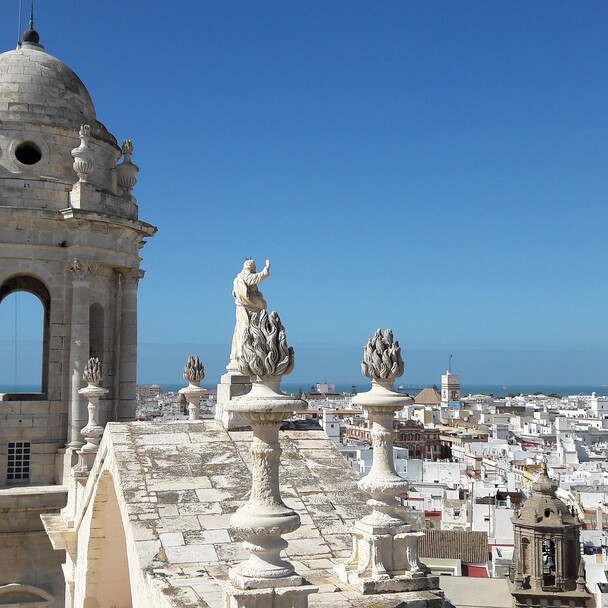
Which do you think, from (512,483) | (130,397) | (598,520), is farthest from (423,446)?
(130,397)

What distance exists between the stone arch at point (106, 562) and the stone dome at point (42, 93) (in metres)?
9.29

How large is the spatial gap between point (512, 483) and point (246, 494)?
48220mm

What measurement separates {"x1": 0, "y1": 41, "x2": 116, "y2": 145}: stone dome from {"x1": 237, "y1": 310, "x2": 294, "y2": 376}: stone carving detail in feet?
43.0

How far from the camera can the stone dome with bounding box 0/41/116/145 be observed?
18.5 meters

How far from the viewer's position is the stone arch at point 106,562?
13.2m

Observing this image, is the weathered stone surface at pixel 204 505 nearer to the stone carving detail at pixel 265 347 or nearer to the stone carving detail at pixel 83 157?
the stone carving detail at pixel 265 347

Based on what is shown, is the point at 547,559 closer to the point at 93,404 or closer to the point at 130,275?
the point at 130,275

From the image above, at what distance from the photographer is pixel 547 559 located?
100ft

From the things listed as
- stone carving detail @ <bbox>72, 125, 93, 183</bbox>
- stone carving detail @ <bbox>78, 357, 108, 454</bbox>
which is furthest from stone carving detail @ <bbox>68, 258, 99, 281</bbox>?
stone carving detail @ <bbox>78, 357, 108, 454</bbox>

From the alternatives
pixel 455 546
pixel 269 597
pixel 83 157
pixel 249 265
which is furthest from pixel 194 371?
pixel 455 546

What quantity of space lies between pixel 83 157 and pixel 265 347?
12498 millimetres

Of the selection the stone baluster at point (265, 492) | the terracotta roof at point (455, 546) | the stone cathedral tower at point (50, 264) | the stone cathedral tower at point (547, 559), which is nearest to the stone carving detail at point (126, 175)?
the stone cathedral tower at point (50, 264)

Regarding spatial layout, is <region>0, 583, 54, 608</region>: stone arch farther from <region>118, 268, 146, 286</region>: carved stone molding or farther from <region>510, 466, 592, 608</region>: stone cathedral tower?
<region>510, 466, 592, 608</region>: stone cathedral tower

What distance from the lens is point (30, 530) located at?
1764 centimetres
